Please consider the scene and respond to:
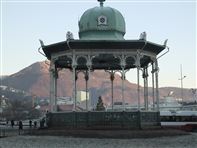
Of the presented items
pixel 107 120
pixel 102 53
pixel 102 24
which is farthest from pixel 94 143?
pixel 102 24

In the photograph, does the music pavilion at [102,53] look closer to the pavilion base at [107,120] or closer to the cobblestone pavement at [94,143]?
the pavilion base at [107,120]

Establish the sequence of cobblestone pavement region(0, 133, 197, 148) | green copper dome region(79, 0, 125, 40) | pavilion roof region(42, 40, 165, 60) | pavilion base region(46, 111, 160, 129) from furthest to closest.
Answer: green copper dome region(79, 0, 125, 40) → pavilion roof region(42, 40, 165, 60) → pavilion base region(46, 111, 160, 129) → cobblestone pavement region(0, 133, 197, 148)

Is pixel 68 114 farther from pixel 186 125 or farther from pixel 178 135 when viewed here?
pixel 186 125

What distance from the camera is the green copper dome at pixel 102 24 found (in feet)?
155

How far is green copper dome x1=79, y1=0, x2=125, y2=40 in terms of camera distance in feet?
155

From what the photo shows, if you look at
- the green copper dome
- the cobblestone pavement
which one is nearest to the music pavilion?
the green copper dome

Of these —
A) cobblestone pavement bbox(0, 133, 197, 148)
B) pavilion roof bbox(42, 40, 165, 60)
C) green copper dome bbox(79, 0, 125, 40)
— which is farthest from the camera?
green copper dome bbox(79, 0, 125, 40)

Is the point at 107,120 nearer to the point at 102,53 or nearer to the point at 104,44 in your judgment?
the point at 102,53

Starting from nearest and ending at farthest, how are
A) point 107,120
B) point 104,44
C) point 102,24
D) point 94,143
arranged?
point 94,143 → point 107,120 → point 104,44 → point 102,24

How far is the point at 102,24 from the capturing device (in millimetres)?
47188

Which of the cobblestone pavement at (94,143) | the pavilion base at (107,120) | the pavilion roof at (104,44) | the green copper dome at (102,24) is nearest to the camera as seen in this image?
the cobblestone pavement at (94,143)

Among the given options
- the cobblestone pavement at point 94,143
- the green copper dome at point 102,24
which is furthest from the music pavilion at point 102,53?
the cobblestone pavement at point 94,143

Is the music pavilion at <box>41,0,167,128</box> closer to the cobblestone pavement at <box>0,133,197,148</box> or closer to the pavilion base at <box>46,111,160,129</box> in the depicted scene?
the pavilion base at <box>46,111,160,129</box>

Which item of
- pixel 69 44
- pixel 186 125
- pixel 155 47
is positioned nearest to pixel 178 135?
pixel 155 47
